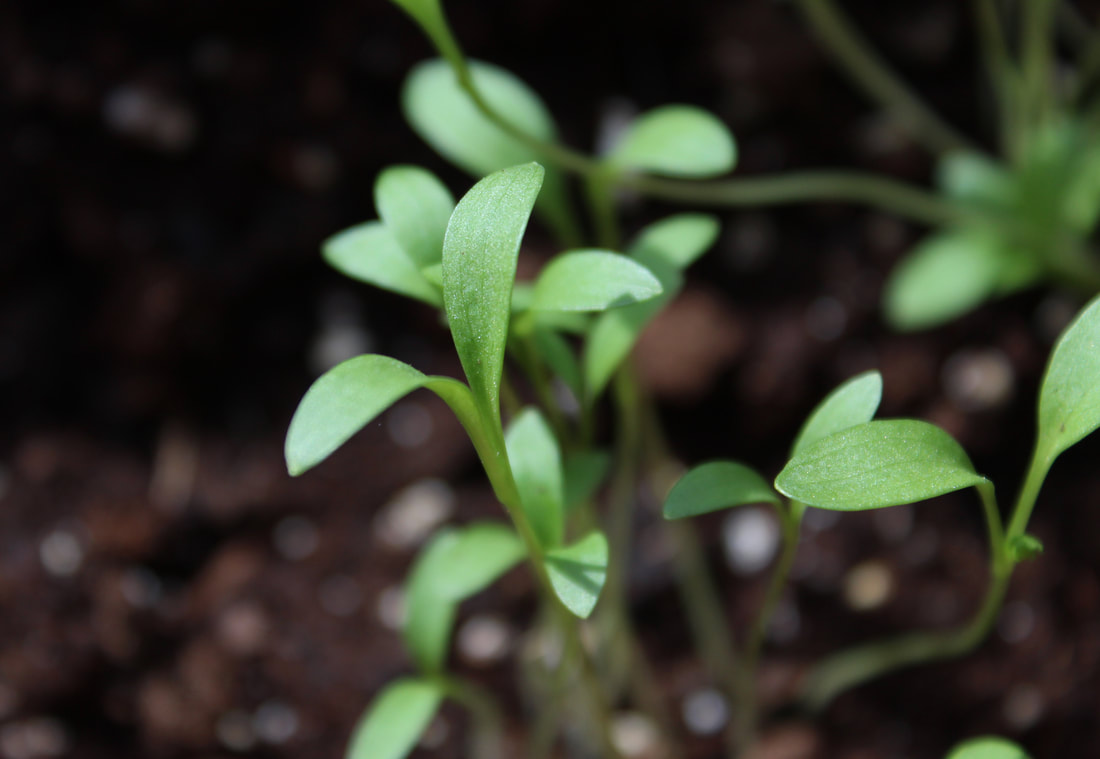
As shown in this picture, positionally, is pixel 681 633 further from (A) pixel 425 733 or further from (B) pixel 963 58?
(B) pixel 963 58

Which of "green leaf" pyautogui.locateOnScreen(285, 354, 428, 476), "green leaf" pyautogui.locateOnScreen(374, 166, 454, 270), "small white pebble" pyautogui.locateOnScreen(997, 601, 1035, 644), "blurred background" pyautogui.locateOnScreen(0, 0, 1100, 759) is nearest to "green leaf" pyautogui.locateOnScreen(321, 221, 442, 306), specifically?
"green leaf" pyautogui.locateOnScreen(374, 166, 454, 270)

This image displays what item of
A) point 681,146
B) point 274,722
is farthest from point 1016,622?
point 274,722

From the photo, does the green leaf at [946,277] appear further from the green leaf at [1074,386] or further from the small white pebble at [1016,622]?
the green leaf at [1074,386]

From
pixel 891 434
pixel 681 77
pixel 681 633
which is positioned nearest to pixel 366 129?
pixel 681 77

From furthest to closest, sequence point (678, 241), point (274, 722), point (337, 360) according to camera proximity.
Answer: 1. point (337, 360)
2. point (274, 722)
3. point (678, 241)

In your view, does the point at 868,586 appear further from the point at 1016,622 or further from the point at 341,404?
the point at 341,404

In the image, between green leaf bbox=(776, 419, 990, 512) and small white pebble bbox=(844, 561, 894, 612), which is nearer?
green leaf bbox=(776, 419, 990, 512)

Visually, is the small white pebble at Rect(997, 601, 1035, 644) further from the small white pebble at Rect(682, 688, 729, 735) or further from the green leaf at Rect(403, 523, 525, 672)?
the green leaf at Rect(403, 523, 525, 672)
